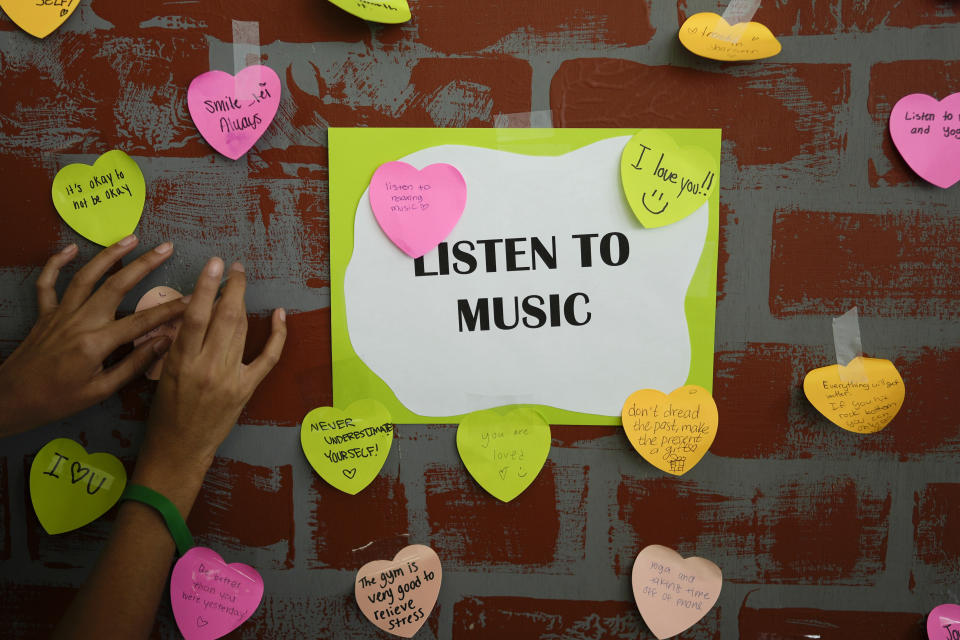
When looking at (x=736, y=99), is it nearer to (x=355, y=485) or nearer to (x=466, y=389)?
(x=466, y=389)

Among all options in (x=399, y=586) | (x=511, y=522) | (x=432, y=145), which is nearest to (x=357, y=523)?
(x=399, y=586)

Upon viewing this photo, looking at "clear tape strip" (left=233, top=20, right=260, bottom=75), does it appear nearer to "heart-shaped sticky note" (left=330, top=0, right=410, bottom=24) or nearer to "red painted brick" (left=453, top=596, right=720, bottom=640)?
"heart-shaped sticky note" (left=330, top=0, right=410, bottom=24)

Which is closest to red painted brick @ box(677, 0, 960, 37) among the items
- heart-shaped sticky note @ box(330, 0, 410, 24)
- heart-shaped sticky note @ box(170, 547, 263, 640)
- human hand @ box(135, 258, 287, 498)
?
heart-shaped sticky note @ box(330, 0, 410, 24)

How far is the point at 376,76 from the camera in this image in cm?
77

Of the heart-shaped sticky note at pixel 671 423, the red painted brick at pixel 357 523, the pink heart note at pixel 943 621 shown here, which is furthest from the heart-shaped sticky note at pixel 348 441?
the pink heart note at pixel 943 621

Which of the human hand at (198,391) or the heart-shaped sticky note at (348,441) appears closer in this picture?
the human hand at (198,391)

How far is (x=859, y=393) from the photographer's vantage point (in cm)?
79

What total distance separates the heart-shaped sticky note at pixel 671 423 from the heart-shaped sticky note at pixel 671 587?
14 centimetres

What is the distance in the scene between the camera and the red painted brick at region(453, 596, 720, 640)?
33.1 inches

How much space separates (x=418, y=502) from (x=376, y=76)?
23.2 inches

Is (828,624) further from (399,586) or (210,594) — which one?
(210,594)

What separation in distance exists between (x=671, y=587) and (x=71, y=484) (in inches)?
34.1

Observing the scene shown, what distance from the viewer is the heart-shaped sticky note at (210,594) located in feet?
2.70

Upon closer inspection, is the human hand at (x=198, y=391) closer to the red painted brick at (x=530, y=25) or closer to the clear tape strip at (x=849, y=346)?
the red painted brick at (x=530, y=25)
